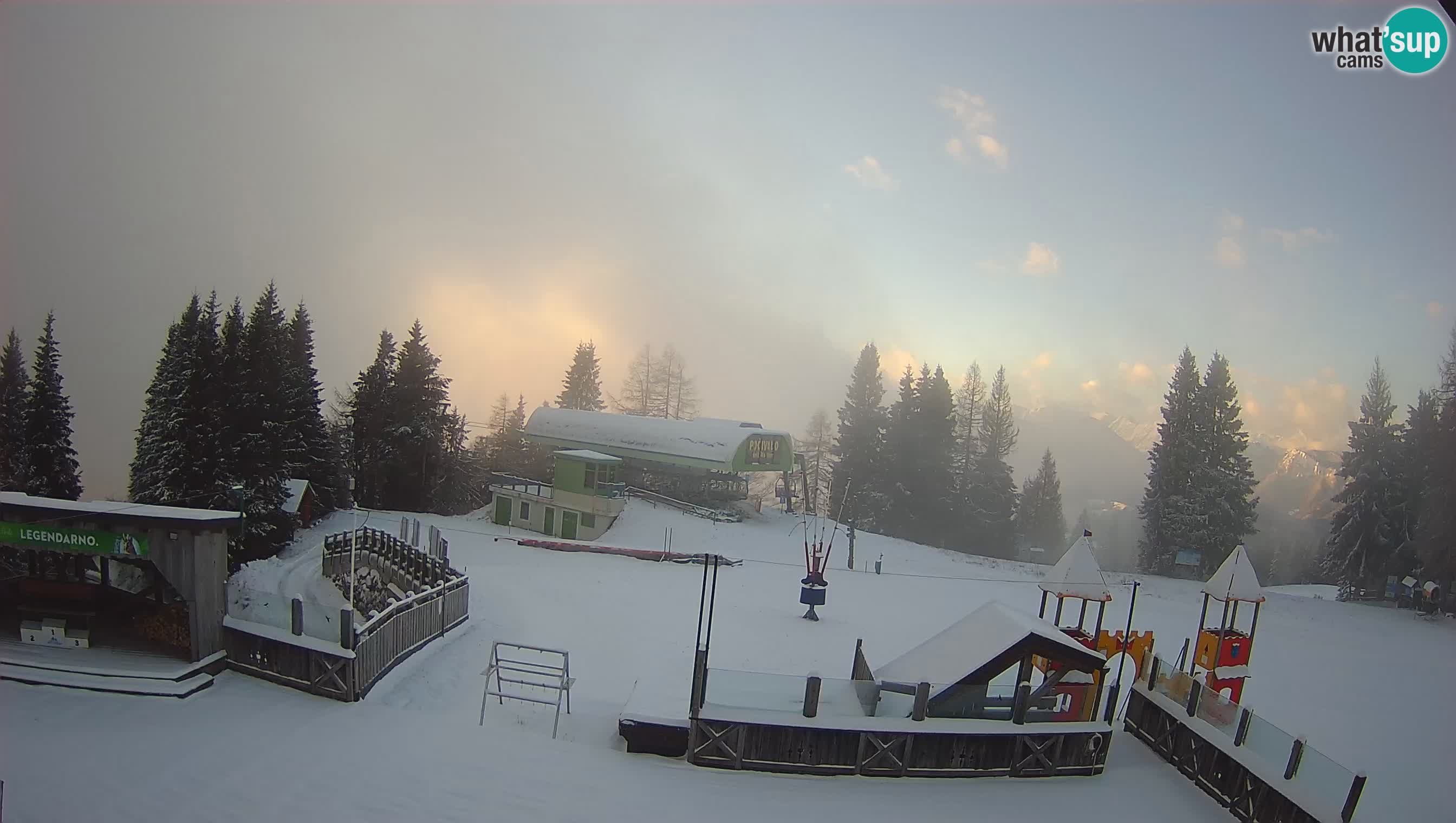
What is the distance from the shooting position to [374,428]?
1416 inches

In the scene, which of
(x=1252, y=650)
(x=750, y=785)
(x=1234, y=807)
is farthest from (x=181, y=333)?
(x=1252, y=650)

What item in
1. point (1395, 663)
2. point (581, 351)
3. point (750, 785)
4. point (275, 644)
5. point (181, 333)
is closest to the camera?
point (750, 785)

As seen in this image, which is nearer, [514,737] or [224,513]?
[514,737]

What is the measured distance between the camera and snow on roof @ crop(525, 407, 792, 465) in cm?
3259

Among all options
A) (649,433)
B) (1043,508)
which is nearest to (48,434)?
(649,433)

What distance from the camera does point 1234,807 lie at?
8.76 metres

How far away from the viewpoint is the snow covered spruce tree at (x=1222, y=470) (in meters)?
33.7

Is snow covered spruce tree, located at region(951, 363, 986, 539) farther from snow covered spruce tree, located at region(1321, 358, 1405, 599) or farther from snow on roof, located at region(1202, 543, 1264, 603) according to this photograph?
snow on roof, located at region(1202, 543, 1264, 603)

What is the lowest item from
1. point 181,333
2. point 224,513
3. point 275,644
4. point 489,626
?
point 489,626

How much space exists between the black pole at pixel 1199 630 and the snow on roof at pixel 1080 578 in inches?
71.3

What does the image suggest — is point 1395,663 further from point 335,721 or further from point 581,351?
point 581,351

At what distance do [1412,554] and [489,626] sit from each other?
126 feet

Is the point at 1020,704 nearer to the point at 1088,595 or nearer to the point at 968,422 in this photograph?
the point at 1088,595

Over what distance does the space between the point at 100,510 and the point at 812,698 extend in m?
10.4
